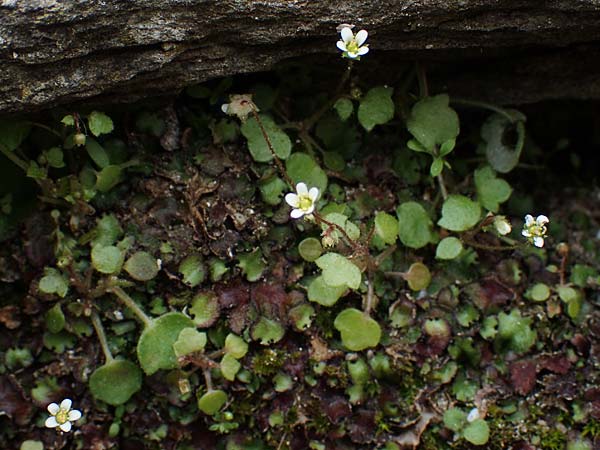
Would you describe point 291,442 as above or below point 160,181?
below

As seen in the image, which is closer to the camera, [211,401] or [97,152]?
[211,401]

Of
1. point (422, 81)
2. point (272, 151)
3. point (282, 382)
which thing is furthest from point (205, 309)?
point (422, 81)

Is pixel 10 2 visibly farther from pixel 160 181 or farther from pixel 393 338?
pixel 393 338

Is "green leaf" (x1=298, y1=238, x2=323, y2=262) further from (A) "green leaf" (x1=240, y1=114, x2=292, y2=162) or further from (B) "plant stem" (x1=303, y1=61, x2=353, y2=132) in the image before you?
(B) "plant stem" (x1=303, y1=61, x2=353, y2=132)

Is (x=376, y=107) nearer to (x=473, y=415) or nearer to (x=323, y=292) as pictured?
A: (x=323, y=292)

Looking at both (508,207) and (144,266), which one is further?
(508,207)

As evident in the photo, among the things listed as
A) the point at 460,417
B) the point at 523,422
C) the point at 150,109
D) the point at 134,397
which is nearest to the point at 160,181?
the point at 150,109

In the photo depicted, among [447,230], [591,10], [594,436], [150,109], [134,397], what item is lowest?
[594,436]

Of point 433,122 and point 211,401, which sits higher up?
point 433,122
